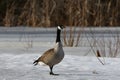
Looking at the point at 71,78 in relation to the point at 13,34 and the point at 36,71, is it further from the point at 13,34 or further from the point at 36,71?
the point at 13,34

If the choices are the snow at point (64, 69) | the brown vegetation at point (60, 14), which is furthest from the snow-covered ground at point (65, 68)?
the brown vegetation at point (60, 14)

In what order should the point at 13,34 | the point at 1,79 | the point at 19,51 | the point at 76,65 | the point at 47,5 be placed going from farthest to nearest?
the point at 47,5, the point at 13,34, the point at 19,51, the point at 76,65, the point at 1,79

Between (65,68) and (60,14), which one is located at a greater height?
(65,68)

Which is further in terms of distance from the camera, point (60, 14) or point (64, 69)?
point (60, 14)

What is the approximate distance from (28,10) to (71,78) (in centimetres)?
699

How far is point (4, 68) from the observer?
459 centimetres

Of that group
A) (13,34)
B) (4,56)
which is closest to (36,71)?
(4,56)

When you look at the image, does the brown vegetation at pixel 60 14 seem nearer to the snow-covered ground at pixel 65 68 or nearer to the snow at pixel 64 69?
the snow-covered ground at pixel 65 68

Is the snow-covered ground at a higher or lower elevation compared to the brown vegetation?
higher

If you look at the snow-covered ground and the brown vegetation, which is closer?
the snow-covered ground

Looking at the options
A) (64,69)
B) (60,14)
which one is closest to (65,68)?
(64,69)

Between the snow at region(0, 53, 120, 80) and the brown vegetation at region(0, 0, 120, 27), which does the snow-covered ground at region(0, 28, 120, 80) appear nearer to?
the snow at region(0, 53, 120, 80)

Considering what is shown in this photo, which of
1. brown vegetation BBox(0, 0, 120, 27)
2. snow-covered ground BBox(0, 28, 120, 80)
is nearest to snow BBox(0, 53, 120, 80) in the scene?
snow-covered ground BBox(0, 28, 120, 80)

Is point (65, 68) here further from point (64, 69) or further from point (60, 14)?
point (60, 14)
